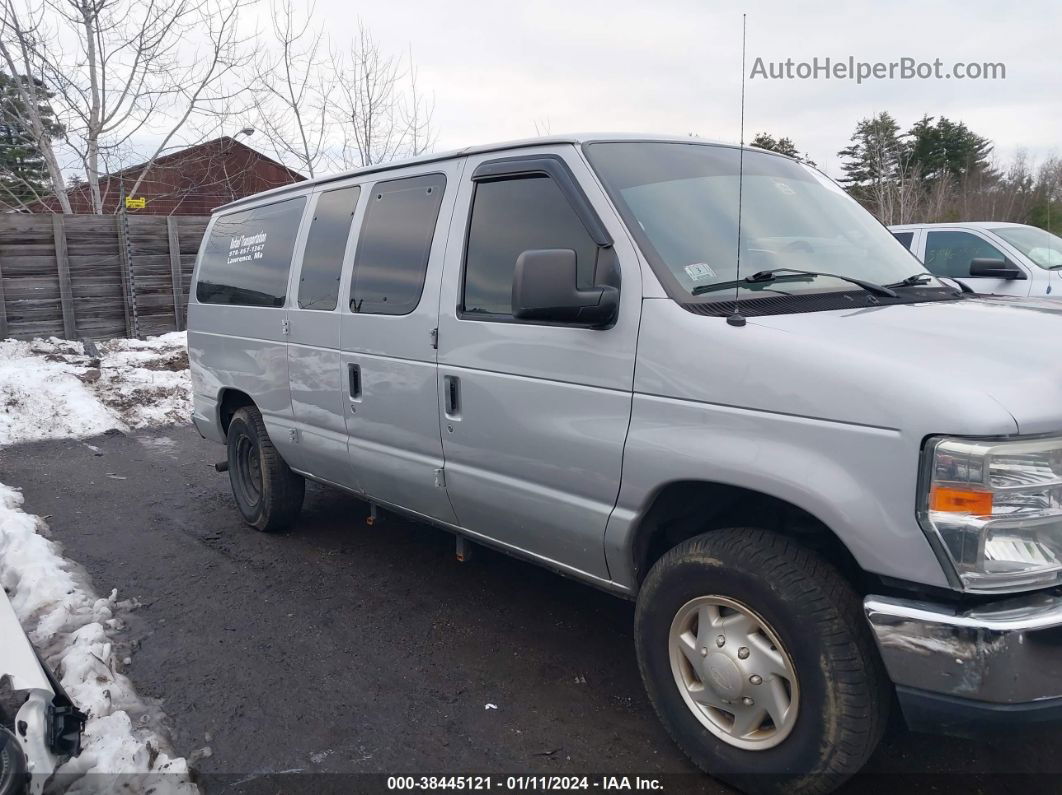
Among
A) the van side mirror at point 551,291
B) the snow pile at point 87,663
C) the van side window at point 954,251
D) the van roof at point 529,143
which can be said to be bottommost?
the snow pile at point 87,663

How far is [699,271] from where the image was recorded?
2.99 metres

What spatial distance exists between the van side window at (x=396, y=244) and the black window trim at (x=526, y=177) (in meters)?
0.28

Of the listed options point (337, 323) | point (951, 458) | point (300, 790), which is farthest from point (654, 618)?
point (337, 323)

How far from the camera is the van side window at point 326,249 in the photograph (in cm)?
456

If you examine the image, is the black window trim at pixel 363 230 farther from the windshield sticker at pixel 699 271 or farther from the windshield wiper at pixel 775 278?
the windshield wiper at pixel 775 278

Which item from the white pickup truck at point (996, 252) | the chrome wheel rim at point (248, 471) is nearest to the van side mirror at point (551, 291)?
the chrome wheel rim at point (248, 471)

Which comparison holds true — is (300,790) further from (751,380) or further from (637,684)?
(751,380)

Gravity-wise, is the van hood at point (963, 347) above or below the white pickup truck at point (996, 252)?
below

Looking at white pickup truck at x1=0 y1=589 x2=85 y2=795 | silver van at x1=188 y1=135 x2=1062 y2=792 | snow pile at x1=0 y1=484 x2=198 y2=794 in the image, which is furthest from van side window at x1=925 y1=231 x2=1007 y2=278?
white pickup truck at x1=0 y1=589 x2=85 y2=795

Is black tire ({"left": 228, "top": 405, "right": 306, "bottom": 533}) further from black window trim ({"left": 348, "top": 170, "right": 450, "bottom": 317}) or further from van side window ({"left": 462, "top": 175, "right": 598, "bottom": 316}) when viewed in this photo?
van side window ({"left": 462, "top": 175, "right": 598, "bottom": 316})

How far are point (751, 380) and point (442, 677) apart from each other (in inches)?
80.4

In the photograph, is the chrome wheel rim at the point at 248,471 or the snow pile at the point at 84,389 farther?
the snow pile at the point at 84,389

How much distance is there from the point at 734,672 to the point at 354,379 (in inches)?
99.4

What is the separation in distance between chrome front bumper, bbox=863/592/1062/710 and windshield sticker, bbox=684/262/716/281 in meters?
1.30
